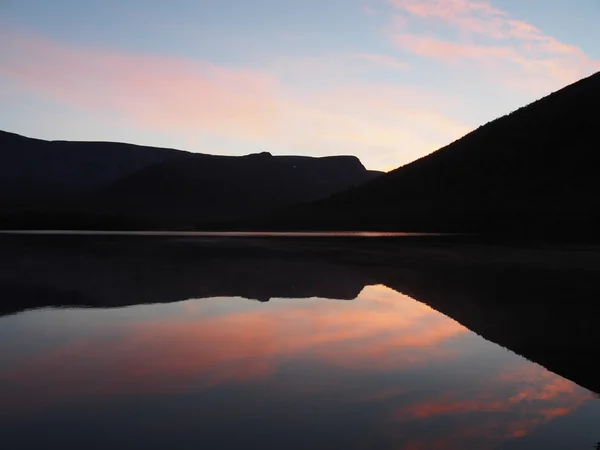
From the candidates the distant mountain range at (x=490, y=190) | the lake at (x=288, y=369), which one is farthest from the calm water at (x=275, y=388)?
the distant mountain range at (x=490, y=190)

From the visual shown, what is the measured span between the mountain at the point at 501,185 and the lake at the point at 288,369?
6178 cm

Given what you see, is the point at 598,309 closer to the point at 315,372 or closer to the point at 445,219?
the point at 315,372

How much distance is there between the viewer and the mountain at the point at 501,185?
8075 centimetres

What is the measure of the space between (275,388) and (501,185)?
293 feet

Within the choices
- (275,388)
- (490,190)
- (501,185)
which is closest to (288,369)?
(275,388)

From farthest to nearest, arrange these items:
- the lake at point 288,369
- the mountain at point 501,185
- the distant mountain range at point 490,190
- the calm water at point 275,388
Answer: the distant mountain range at point 490,190, the mountain at point 501,185, the lake at point 288,369, the calm water at point 275,388

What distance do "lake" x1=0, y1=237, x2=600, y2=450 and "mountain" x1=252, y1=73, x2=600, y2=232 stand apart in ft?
203

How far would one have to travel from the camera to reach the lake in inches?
269

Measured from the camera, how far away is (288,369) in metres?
9.69

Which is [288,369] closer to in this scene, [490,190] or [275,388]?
[275,388]

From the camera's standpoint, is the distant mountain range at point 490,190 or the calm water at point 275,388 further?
the distant mountain range at point 490,190

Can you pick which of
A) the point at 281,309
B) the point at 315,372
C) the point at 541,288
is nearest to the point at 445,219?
the point at 541,288

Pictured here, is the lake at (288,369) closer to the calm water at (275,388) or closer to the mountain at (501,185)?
the calm water at (275,388)

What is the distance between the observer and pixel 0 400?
7.82 m
